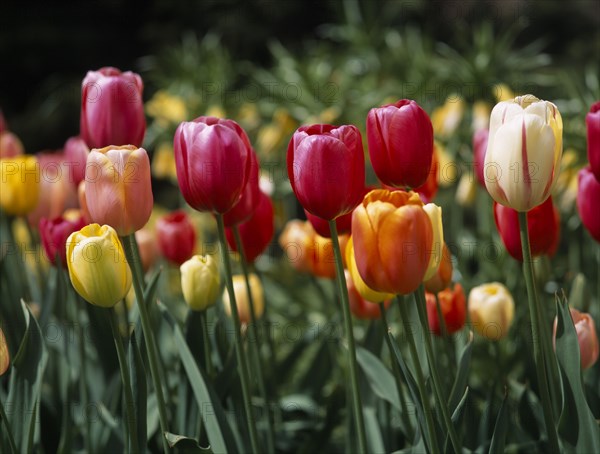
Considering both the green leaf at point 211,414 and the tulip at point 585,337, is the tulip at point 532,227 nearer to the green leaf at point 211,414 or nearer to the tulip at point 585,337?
the tulip at point 585,337

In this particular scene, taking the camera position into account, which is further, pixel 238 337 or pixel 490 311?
pixel 490 311

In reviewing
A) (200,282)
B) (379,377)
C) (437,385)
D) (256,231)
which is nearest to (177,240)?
(256,231)

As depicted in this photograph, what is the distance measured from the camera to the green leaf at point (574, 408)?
3.34 ft

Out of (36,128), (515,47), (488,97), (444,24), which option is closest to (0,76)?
(36,128)

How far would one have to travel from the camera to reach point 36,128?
573cm

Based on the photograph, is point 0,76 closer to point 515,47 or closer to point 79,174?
point 515,47

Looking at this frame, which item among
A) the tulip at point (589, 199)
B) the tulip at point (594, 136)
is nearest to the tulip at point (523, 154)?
the tulip at point (594, 136)

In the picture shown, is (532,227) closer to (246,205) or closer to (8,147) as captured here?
(246,205)

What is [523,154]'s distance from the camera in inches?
36.4

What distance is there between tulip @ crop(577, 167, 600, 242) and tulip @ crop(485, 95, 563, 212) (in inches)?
9.9

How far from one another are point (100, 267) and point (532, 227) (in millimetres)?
622

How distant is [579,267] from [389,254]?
46.5 inches

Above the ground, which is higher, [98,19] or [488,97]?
[98,19]

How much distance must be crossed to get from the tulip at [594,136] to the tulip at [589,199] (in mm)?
73
